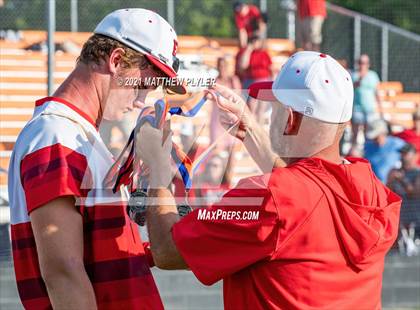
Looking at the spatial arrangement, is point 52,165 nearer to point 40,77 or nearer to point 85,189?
point 85,189

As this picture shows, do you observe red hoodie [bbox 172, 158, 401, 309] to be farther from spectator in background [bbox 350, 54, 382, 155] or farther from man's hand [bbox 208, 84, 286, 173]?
spectator in background [bbox 350, 54, 382, 155]

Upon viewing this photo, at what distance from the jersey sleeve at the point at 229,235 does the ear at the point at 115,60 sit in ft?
1.76

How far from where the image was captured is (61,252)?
270 centimetres

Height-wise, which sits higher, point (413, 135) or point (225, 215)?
point (225, 215)

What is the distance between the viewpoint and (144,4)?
10977 mm

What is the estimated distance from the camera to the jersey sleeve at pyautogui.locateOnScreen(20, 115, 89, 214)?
106 inches

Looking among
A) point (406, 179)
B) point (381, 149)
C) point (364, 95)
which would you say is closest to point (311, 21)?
point (364, 95)

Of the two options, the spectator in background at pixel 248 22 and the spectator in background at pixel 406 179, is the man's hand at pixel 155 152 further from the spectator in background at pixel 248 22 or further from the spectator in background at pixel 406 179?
the spectator in background at pixel 248 22

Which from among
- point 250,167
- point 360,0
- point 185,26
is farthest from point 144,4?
point 360,0

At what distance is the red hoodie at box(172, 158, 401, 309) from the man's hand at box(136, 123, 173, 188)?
A: 156 mm

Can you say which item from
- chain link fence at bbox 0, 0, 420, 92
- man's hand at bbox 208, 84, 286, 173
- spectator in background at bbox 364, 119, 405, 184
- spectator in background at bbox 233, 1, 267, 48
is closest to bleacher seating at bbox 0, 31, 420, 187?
chain link fence at bbox 0, 0, 420, 92

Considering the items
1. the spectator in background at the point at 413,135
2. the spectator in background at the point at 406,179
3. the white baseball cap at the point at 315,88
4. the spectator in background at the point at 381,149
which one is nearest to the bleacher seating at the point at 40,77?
the spectator in background at the point at 413,135

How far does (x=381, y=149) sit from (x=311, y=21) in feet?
8.25

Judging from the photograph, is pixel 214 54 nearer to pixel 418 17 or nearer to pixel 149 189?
pixel 418 17
